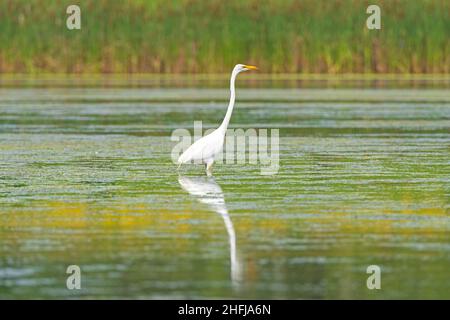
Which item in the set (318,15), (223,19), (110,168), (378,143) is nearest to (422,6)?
(318,15)

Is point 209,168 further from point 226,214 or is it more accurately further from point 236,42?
point 236,42

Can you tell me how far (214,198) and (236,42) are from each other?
24.5 metres

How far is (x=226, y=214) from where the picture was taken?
39.0ft

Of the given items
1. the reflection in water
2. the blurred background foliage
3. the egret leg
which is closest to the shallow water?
the reflection in water

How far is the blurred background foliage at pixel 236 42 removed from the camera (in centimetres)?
3684

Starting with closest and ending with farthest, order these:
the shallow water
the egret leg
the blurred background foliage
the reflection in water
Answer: the shallow water → the reflection in water → the egret leg → the blurred background foliage

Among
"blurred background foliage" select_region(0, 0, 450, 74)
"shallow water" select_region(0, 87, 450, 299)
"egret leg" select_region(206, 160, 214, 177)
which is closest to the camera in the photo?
"shallow water" select_region(0, 87, 450, 299)

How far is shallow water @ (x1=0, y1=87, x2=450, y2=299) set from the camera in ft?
29.0

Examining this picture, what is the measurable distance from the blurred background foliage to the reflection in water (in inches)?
871

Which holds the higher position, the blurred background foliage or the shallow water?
the blurred background foliage

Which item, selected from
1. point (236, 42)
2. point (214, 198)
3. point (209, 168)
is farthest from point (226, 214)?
point (236, 42)

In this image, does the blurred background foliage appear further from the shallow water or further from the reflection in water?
the reflection in water

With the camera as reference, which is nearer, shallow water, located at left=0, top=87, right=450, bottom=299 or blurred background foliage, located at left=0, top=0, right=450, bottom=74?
shallow water, located at left=0, top=87, right=450, bottom=299

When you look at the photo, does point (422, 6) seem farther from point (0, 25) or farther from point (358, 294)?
point (358, 294)
